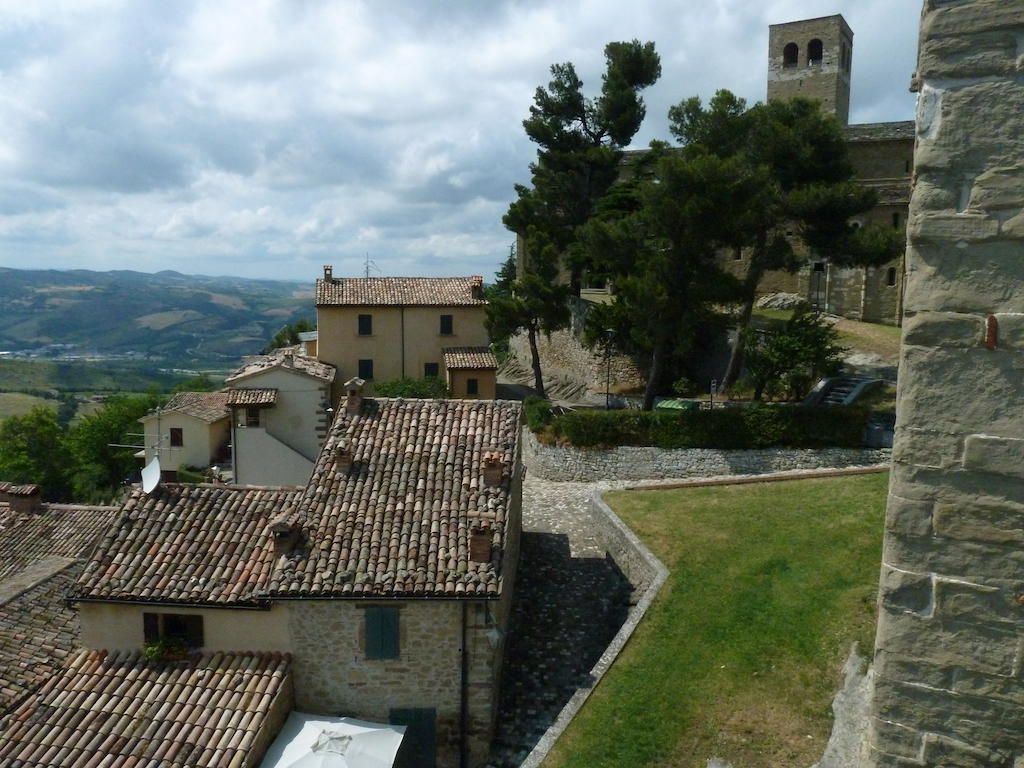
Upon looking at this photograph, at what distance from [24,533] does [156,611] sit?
1092cm

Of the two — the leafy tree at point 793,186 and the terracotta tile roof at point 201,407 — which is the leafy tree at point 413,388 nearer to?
the terracotta tile roof at point 201,407

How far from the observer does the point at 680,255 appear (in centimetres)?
2383

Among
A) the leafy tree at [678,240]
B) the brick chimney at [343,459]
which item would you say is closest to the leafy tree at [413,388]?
the leafy tree at [678,240]

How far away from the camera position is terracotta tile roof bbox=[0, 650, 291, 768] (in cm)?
1071

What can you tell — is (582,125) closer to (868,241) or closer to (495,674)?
(868,241)

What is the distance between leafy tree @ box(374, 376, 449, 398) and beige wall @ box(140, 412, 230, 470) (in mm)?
7925

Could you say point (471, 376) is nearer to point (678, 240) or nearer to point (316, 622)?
point (678, 240)

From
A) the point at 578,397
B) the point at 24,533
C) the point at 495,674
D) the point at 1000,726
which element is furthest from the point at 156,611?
the point at 578,397

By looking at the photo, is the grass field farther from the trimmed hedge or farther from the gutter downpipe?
the gutter downpipe

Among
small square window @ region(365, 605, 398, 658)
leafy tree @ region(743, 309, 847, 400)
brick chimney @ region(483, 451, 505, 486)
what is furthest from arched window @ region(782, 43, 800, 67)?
small square window @ region(365, 605, 398, 658)

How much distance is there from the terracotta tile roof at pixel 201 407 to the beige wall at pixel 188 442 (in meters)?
0.23

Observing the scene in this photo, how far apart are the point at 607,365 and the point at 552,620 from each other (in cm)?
1759

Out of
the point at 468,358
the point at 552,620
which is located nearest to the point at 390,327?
the point at 468,358

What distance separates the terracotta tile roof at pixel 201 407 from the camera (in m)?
34.9
